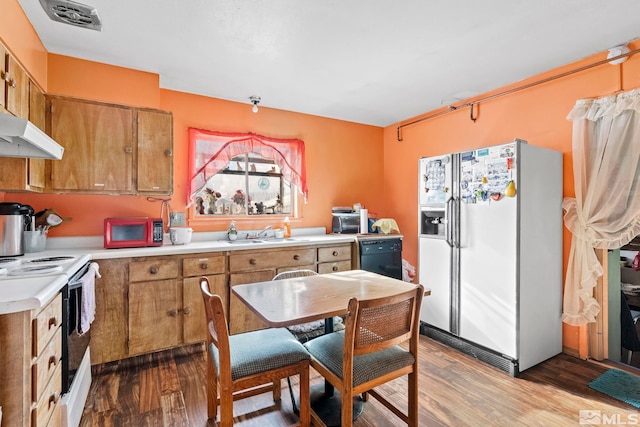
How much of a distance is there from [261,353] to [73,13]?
2.43 metres

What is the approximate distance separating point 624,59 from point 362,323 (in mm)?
2877

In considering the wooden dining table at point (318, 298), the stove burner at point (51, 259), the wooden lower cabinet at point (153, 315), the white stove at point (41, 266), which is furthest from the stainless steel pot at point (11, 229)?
the wooden dining table at point (318, 298)

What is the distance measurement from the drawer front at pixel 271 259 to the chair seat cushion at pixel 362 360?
52.9 inches

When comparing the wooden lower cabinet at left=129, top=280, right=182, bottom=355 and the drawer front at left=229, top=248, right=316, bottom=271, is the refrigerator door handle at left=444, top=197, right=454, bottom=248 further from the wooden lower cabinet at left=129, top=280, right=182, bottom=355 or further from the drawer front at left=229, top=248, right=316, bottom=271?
the wooden lower cabinet at left=129, top=280, right=182, bottom=355

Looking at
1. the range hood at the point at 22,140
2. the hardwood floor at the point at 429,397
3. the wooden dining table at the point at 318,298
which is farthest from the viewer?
the hardwood floor at the point at 429,397

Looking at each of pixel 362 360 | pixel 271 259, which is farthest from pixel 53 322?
pixel 271 259

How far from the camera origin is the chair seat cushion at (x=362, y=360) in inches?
58.7

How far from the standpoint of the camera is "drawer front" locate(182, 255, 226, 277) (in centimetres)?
266

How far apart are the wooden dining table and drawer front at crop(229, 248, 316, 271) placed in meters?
0.92

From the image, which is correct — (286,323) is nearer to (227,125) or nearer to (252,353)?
(252,353)

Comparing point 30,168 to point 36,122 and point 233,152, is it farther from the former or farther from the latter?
point 233,152

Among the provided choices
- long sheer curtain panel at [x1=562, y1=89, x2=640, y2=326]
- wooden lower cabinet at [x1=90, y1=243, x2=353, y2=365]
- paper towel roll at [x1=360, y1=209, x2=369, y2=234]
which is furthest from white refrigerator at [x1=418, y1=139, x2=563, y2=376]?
wooden lower cabinet at [x1=90, y1=243, x2=353, y2=365]

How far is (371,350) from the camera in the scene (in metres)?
1.45

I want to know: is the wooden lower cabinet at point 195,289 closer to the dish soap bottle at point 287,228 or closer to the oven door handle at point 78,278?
the oven door handle at point 78,278
